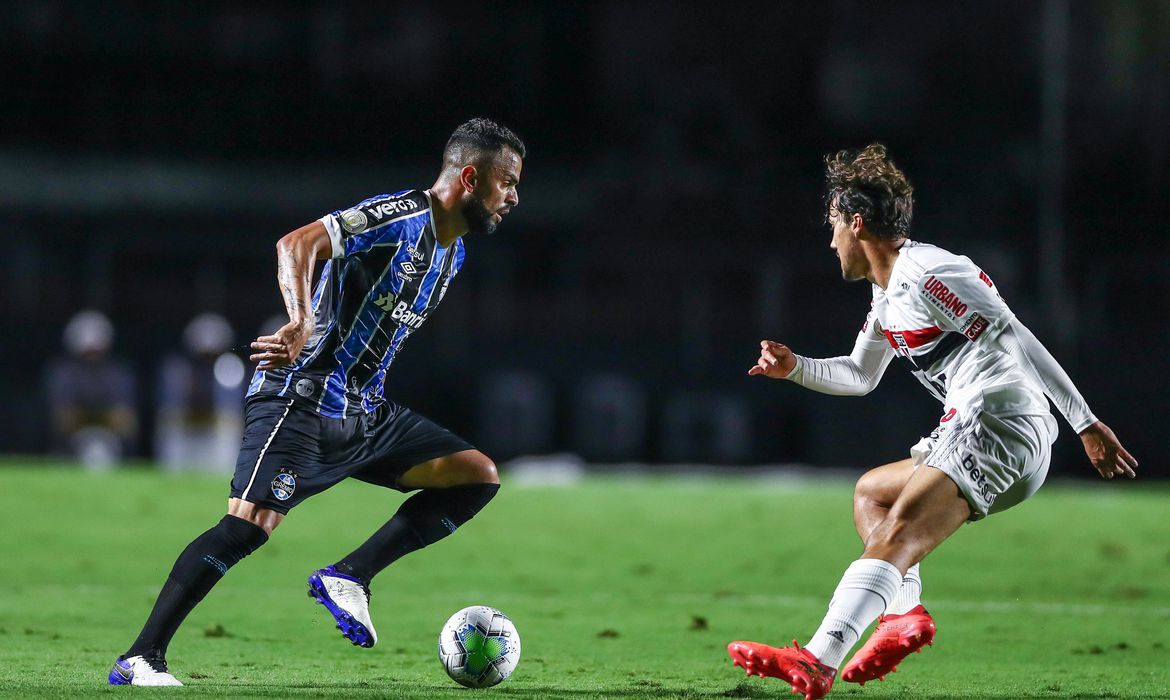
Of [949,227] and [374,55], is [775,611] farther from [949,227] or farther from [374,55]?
[374,55]

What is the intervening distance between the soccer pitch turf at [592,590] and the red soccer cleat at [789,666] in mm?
586

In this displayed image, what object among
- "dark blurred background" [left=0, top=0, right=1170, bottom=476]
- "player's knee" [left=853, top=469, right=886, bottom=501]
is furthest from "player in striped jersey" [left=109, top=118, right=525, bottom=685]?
"dark blurred background" [left=0, top=0, right=1170, bottom=476]

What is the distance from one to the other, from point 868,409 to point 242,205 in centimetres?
1309

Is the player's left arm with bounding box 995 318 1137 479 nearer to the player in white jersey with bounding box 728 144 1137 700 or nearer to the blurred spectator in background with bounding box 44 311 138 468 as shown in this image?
the player in white jersey with bounding box 728 144 1137 700

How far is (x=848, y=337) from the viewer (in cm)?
2220

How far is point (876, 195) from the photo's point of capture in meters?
6.03

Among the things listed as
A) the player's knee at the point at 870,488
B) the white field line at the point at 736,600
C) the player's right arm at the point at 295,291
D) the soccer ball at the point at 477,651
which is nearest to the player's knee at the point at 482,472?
the soccer ball at the point at 477,651

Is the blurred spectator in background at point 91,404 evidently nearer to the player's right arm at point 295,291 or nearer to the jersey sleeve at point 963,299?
the player's right arm at point 295,291

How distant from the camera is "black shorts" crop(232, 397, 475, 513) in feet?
20.2

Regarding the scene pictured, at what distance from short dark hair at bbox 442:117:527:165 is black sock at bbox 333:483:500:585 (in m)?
1.42

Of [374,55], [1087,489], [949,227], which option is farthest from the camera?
[374,55]

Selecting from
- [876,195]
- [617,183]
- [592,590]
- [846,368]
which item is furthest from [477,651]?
[617,183]

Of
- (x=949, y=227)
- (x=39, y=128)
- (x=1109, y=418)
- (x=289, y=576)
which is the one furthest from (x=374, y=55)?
(x=289, y=576)

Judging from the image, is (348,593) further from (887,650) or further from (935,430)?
Result: (935,430)
